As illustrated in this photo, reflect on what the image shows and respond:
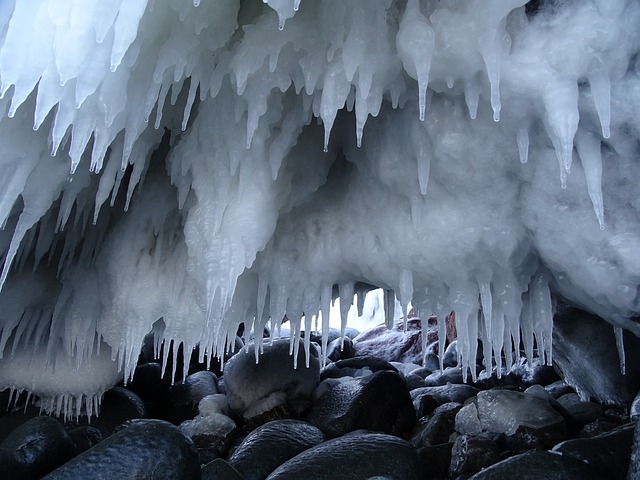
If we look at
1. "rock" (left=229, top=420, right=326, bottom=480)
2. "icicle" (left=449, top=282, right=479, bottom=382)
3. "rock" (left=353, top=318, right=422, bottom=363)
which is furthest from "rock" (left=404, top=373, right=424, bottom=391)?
"icicle" (left=449, top=282, right=479, bottom=382)

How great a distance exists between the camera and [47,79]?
2.66m

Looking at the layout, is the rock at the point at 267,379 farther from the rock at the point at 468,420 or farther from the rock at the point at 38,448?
the rock at the point at 38,448

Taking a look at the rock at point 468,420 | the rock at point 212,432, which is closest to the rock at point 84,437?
the rock at point 212,432

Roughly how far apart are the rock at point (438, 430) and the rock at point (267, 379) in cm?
206

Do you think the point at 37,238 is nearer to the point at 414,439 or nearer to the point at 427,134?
the point at 427,134

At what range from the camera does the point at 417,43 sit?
Result: 9.48 feet

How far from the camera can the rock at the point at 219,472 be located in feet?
13.7

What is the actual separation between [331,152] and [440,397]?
13.9 feet

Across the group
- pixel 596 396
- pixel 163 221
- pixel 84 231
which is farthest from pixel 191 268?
pixel 596 396

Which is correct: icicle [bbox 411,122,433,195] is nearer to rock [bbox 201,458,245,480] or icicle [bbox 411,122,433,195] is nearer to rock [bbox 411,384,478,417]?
rock [bbox 201,458,245,480]

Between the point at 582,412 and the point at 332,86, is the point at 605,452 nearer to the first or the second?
the point at 582,412

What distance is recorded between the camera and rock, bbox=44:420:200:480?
13.0 feet

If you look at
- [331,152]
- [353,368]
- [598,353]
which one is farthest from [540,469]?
[353,368]

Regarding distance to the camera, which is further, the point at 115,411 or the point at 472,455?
the point at 115,411
